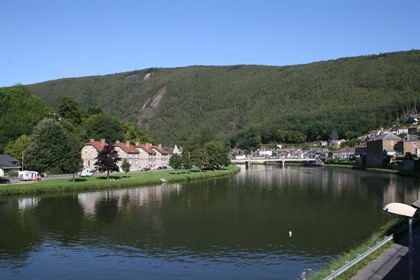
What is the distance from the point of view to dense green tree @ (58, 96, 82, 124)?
116312mm

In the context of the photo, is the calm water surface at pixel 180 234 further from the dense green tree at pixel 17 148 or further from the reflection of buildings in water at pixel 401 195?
the dense green tree at pixel 17 148

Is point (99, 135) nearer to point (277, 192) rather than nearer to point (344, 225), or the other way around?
point (277, 192)

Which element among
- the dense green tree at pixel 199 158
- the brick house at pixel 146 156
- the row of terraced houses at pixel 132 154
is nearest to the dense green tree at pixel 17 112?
the row of terraced houses at pixel 132 154

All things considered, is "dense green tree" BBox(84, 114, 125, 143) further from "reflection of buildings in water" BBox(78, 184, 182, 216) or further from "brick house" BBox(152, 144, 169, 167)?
"reflection of buildings in water" BBox(78, 184, 182, 216)

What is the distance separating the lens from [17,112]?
94.1 metres

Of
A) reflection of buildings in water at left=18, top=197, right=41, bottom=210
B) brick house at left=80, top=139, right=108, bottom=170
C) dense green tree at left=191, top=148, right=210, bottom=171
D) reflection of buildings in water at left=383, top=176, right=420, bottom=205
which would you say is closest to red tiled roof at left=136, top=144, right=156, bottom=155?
dense green tree at left=191, top=148, right=210, bottom=171

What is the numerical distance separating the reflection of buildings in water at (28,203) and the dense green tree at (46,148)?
2179cm

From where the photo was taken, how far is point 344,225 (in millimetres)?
32781

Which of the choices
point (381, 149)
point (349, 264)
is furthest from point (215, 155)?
point (349, 264)

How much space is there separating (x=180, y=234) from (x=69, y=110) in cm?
9590

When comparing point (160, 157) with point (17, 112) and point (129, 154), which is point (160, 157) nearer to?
point (129, 154)

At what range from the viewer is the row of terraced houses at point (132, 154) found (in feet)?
302

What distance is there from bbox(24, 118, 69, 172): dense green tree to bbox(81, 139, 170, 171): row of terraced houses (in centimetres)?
1345

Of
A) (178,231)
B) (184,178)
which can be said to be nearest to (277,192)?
(184,178)
